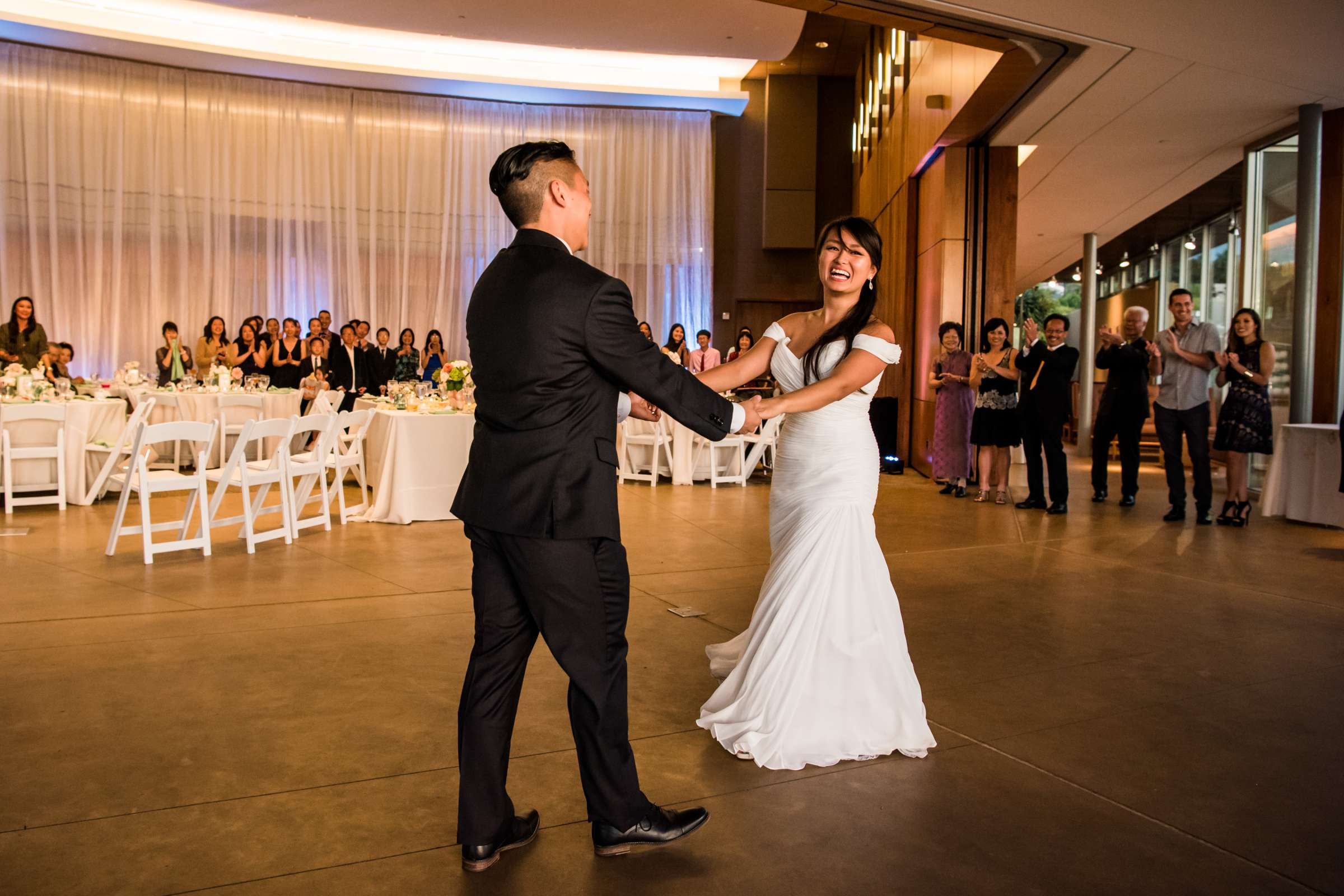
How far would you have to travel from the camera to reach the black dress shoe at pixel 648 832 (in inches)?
93.3

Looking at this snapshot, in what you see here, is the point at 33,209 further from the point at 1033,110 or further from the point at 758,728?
the point at 758,728

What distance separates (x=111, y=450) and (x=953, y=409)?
729cm

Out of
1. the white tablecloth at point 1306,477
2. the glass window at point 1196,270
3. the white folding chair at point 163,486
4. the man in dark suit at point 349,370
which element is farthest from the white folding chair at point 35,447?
the glass window at point 1196,270

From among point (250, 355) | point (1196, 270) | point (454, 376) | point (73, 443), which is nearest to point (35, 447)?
point (73, 443)

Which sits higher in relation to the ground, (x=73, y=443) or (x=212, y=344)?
(x=212, y=344)

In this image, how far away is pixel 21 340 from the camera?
34.7 ft

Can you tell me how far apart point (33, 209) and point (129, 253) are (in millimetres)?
1253

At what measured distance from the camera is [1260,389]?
7582 millimetres

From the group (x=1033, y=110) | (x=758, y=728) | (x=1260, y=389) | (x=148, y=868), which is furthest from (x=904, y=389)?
(x=148, y=868)

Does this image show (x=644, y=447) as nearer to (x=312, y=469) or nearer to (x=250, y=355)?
(x=312, y=469)

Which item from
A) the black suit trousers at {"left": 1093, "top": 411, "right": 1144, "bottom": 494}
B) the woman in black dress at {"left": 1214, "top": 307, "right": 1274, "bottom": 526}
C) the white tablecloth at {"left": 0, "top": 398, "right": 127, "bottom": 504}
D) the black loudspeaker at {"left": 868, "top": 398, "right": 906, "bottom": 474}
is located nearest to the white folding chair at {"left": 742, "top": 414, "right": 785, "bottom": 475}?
the black loudspeaker at {"left": 868, "top": 398, "right": 906, "bottom": 474}

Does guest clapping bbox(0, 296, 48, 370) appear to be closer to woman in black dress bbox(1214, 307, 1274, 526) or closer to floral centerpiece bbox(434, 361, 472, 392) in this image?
floral centerpiece bbox(434, 361, 472, 392)

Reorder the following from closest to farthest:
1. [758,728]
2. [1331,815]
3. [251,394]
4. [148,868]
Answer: [148,868]
[1331,815]
[758,728]
[251,394]

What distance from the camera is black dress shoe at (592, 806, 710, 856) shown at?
7.77 feet
